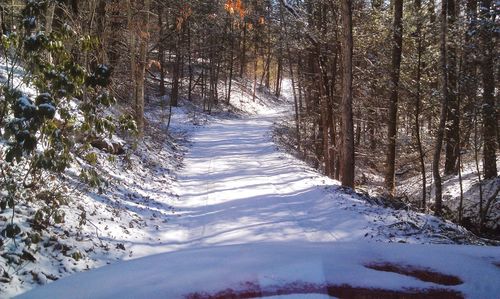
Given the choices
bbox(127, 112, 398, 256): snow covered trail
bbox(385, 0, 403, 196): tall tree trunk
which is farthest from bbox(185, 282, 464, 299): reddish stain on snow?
bbox(385, 0, 403, 196): tall tree trunk

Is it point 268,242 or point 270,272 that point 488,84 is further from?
point 270,272

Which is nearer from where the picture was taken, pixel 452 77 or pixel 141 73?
pixel 452 77

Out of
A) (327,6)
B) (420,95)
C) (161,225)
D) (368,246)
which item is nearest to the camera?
(368,246)

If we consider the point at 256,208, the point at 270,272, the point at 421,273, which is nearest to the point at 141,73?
the point at 256,208

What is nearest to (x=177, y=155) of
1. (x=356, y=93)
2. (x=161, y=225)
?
(x=356, y=93)

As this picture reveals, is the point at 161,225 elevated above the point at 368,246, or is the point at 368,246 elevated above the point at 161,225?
the point at 368,246

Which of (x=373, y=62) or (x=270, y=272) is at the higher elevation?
(x=373, y=62)

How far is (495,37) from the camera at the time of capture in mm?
11734

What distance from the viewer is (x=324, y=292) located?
2.56 m

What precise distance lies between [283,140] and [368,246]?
2406 cm

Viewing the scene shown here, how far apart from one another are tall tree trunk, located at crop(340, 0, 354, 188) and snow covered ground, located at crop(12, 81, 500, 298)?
0.92 m

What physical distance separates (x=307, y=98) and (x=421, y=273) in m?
22.5

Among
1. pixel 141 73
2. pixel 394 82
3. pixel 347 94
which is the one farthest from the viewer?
pixel 141 73

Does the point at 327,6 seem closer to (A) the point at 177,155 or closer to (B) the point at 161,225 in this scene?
(A) the point at 177,155
